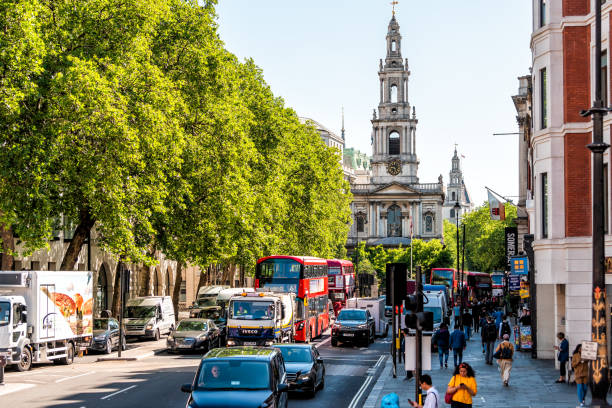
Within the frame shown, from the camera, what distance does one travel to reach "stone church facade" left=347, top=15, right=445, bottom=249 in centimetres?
13700

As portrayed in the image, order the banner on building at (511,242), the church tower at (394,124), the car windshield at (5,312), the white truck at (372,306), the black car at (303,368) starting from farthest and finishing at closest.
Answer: the church tower at (394,124)
the banner on building at (511,242)
the white truck at (372,306)
the car windshield at (5,312)
the black car at (303,368)

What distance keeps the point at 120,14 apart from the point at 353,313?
61.5ft

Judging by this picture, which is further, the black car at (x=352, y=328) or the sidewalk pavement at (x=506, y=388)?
the black car at (x=352, y=328)

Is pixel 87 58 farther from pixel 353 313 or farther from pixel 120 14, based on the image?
pixel 353 313

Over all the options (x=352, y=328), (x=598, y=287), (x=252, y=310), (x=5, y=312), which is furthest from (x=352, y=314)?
(x=598, y=287)

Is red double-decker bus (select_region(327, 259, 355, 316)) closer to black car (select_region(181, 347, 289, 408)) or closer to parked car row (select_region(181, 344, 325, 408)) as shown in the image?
parked car row (select_region(181, 344, 325, 408))

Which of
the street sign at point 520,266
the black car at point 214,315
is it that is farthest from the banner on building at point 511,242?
the black car at point 214,315

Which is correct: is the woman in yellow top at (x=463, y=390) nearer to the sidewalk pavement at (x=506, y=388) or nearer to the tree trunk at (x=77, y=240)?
the sidewalk pavement at (x=506, y=388)

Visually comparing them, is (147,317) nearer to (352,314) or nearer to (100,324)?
(100,324)

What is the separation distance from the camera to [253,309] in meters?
34.2

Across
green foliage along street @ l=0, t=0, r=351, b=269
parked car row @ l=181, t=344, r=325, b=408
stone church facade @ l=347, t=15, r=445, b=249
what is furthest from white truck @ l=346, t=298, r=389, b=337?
stone church facade @ l=347, t=15, r=445, b=249

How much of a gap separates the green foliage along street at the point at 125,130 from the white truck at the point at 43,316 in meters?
1.79

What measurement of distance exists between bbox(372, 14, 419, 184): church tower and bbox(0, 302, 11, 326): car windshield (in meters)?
111

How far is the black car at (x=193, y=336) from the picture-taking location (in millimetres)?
37156
